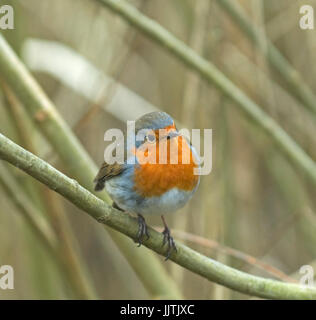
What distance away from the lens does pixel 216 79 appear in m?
2.79

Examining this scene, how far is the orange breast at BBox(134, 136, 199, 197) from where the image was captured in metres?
2.26

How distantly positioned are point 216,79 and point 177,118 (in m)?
1.22

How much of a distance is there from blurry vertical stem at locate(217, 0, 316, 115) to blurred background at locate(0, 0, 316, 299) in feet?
0.06

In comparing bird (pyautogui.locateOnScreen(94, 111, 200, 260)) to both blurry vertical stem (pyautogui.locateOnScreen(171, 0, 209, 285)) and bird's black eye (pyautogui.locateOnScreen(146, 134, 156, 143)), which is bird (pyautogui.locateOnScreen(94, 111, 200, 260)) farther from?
blurry vertical stem (pyautogui.locateOnScreen(171, 0, 209, 285))

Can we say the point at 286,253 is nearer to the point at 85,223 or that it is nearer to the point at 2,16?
the point at 85,223

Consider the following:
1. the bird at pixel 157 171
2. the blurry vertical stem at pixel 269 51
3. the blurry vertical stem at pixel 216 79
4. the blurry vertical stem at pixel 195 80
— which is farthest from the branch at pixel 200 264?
the blurry vertical stem at pixel 269 51

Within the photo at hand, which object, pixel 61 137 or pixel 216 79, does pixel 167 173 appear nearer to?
pixel 61 137

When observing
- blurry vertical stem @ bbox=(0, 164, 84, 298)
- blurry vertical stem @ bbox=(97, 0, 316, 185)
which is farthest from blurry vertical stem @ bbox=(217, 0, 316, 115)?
blurry vertical stem @ bbox=(0, 164, 84, 298)

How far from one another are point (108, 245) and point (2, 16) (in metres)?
1.73

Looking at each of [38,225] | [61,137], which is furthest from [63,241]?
[61,137]

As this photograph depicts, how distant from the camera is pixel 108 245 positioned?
3.76 metres

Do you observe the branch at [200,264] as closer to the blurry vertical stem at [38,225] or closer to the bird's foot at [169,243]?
the bird's foot at [169,243]

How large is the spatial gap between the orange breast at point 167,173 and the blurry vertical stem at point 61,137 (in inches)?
8.5
